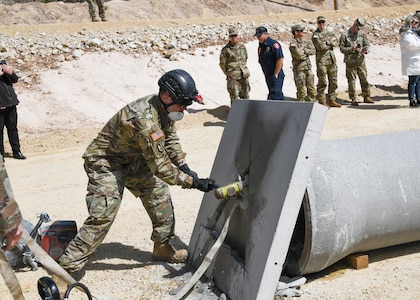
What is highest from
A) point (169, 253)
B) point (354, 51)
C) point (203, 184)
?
point (203, 184)

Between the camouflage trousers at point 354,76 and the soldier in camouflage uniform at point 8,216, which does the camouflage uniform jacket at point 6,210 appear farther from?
the camouflage trousers at point 354,76

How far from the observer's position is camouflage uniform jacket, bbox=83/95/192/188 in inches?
176

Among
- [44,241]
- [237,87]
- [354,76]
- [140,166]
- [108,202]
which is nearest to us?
[108,202]

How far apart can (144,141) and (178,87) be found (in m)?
0.53

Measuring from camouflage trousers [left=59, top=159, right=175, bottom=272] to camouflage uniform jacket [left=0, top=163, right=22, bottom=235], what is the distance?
5.11ft

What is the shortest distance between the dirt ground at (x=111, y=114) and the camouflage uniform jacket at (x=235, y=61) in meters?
1.18

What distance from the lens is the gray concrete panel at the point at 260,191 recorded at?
3.75 metres

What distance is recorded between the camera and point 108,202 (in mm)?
4723

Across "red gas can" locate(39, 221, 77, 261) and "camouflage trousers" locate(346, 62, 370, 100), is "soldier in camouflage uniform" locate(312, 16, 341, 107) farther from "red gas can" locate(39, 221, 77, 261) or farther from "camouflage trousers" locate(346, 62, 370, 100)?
"red gas can" locate(39, 221, 77, 261)

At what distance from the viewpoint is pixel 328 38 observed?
507 inches

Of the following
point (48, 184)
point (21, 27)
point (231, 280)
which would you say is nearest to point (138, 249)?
point (231, 280)

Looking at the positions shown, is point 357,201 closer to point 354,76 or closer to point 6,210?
point 6,210

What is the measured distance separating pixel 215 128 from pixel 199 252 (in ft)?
22.8

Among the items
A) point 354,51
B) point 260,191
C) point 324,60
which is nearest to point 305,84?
point 324,60
